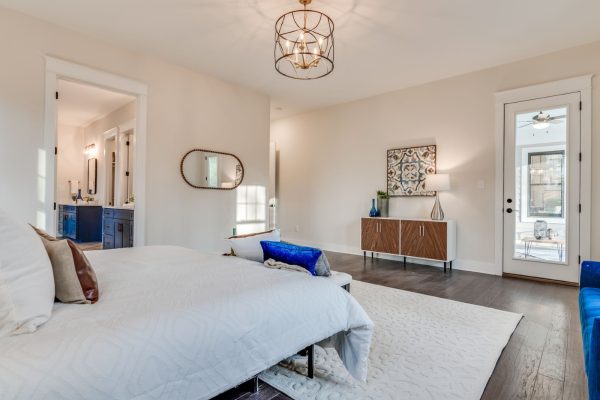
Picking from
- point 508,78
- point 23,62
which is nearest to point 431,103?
point 508,78

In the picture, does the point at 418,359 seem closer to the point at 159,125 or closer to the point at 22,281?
the point at 22,281

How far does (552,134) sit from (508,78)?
0.92 meters

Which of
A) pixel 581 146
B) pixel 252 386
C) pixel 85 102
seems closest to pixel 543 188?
pixel 581 146

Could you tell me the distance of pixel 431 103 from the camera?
16.4ft

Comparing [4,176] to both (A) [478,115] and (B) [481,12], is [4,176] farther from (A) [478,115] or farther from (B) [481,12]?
(A) [478,115]

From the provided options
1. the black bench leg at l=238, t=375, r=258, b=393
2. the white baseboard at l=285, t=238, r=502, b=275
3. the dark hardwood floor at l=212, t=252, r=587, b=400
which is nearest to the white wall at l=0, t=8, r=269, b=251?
the white baseboard at l=285, t=238, r=502, b=275

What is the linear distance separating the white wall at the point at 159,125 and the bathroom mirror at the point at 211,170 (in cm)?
10

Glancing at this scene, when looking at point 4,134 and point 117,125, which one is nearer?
point 4,134

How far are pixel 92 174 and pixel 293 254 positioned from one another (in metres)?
7.31

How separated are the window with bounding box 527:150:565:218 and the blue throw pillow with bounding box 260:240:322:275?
3.64m

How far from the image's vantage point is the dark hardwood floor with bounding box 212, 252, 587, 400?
5.53 ft

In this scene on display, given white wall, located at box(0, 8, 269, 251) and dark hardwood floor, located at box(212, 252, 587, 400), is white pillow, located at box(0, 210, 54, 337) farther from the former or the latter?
white wall, located at box(0, 8, 269, 251)

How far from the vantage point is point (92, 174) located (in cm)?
742

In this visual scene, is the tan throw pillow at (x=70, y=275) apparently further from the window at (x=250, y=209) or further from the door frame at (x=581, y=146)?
the door frame at (x=581, y=146)
